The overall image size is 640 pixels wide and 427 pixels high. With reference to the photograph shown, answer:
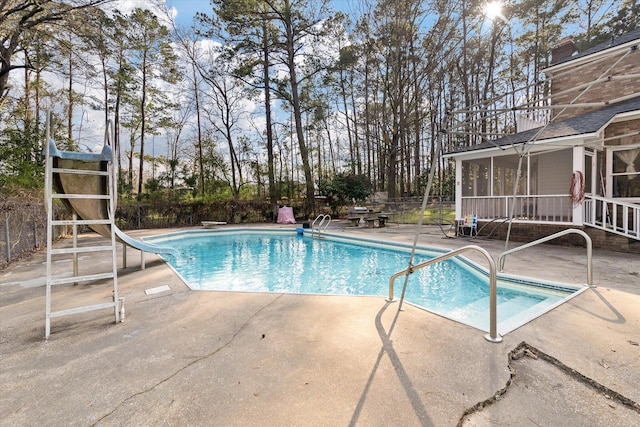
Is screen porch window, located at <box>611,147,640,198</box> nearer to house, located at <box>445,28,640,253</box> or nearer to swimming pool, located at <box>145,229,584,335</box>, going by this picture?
house, located at <box>445,28,640,253</box>

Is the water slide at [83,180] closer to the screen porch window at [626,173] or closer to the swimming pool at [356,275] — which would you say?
the swimming pool at [356,275]

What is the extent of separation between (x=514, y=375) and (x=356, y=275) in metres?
4.38

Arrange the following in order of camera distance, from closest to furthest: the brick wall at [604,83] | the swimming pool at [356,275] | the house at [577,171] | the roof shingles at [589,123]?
the swimming pool at [356,275] → the house at [577,171] → the roof shingles at [589,123] → the brick wall at [604,83]

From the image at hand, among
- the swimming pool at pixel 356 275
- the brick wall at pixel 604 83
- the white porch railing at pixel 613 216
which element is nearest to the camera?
the swimming pool at pixel 356 275

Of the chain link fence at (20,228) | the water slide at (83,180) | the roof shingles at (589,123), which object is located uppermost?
the roof shingles at (589,123)

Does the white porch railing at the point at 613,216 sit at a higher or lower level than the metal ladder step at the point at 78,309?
higher

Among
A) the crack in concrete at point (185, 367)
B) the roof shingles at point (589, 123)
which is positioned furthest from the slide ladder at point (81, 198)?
the roof shingles at point (589, 123)

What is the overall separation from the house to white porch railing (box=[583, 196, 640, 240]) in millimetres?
21

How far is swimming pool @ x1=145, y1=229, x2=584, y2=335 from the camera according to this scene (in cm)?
396

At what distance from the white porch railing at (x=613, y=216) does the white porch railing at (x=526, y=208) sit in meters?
0.46

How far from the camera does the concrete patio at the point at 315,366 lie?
1.58 meters

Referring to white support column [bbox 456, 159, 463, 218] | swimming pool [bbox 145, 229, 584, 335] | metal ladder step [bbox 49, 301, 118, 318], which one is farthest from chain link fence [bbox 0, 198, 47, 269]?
white support column [bbox 456, 159, 463, 218]

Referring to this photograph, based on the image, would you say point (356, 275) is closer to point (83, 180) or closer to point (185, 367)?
point (185, 367)

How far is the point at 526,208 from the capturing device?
329 inches
